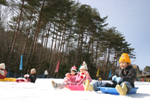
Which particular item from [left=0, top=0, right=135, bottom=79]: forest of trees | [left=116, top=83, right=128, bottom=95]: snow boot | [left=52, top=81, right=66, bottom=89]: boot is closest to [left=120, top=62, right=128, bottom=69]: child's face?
[left=116, top=83, right=128, bottom=95]: snow boot

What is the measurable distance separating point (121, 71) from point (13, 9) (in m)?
18.9

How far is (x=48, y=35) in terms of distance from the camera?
95.1 feet

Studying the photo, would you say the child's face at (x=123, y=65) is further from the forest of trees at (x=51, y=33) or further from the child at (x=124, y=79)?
the forest of trees at (x=51, y=33)

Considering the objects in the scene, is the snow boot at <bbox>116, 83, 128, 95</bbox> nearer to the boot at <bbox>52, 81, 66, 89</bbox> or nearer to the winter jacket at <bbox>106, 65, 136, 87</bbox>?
the winter jacket at <bbox>106, 65, 136, 87</bbox>

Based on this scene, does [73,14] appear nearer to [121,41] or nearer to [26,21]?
[26,21]

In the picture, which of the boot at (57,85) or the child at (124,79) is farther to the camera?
the boot at (57,85)

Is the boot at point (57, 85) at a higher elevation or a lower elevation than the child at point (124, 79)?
lower

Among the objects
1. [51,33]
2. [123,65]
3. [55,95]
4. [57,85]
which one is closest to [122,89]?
[123,65]

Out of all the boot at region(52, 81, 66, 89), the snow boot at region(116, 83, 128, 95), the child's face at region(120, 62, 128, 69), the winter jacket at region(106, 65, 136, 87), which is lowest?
the boot at region(52, 81, 66, 89)

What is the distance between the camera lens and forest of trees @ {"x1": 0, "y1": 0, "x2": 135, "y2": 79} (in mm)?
19797

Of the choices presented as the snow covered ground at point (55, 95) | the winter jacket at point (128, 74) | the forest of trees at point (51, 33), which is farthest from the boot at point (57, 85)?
the forest of trees at point (51, 33)

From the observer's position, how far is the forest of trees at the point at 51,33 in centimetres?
1980

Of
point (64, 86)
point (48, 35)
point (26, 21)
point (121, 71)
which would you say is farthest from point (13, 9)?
point (121, 71)

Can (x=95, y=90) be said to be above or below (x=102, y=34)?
below
